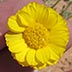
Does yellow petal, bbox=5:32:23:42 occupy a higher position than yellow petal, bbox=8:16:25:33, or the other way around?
yellow petal, bbox=8:16:25:33

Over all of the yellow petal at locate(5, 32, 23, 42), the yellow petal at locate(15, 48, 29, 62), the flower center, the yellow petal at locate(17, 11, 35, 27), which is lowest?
the yellow petal at locate(15, 48, 29, 62)

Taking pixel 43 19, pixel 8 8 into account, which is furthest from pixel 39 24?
pixel 8 8

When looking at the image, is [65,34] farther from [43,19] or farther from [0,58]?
[0,58]

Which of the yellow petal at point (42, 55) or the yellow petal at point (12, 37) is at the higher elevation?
the yellow petal at point (12, 37)
